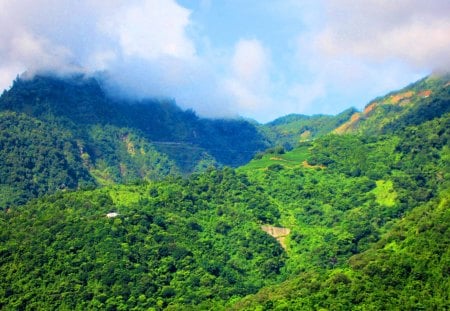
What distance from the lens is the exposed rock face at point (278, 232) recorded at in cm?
11438

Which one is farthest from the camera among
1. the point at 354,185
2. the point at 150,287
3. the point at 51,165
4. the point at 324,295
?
the point at 51,165

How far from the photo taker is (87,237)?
98.6 metres

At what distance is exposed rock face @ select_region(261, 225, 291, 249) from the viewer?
11438 cm

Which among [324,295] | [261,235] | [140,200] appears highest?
[140,200]

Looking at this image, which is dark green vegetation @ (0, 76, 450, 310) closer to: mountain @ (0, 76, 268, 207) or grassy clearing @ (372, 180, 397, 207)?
grassy clearing @ (372, 180, 397, 207)

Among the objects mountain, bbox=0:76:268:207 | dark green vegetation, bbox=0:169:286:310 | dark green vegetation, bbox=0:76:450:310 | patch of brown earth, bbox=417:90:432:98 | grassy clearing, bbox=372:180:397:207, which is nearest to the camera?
dark green vegetation, bbox=0:76:450:310

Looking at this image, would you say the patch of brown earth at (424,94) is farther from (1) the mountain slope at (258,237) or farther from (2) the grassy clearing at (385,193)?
(2) the grassy clearing at (385,193)

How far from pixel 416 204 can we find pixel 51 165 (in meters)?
90.6

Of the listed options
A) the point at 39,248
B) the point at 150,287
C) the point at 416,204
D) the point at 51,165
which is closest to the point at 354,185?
the point at 416,204

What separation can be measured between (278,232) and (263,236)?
5164mm

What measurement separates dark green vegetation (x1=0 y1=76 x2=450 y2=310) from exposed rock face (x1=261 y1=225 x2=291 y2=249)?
1155 mm

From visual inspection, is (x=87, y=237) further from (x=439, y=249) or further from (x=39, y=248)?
(x=439, y=249)

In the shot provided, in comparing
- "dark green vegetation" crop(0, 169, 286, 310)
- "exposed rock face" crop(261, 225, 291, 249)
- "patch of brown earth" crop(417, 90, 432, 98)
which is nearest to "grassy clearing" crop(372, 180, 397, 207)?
"exposed rock face" crop(261, 225, 291, 249)

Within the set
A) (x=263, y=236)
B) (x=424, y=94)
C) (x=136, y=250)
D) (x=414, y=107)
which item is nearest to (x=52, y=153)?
(x=263, y=236)
